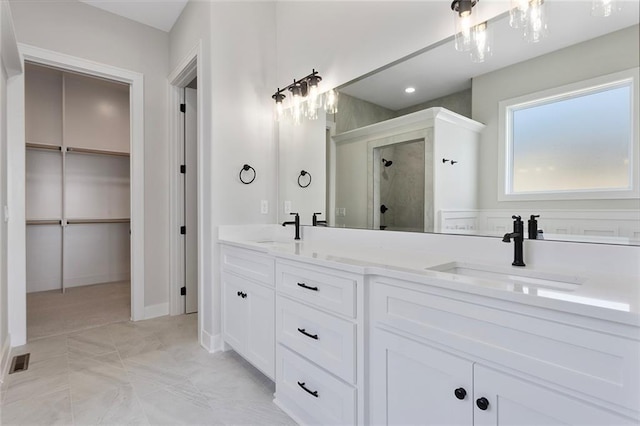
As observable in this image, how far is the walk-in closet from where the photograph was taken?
409cm

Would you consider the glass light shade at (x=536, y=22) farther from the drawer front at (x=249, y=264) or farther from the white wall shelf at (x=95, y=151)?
the white wall shelf at (x=95, y=151)

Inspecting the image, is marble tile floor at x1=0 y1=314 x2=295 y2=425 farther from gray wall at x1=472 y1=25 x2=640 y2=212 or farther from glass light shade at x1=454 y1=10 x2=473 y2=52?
glass light shade at x1=454 y1=10 x2=473 y2=52

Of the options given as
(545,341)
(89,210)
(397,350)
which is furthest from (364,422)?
(89,210)

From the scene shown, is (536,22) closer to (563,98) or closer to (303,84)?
(563,98)

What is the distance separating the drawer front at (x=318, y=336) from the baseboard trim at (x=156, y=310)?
6.81ft

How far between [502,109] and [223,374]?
2230 millimetres

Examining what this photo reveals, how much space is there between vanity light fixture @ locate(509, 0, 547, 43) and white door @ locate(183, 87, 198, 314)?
2.96 m

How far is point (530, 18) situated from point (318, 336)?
168cm

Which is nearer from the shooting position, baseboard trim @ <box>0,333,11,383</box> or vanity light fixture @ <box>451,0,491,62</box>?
vanity light fixture @ <box>451,0,491,62</box>

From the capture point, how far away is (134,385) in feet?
6.61

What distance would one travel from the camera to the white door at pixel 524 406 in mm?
799

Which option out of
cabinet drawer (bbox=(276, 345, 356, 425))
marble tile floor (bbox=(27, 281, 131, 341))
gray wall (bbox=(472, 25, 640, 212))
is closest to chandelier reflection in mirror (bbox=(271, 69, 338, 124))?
gray wall (bbox=(472, 25, 640, 212))

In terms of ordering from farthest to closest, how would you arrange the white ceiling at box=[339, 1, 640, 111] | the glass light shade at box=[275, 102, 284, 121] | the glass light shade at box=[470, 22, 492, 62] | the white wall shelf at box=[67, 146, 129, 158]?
Answer: 1. the white wall shelf at box=[67, 146, 129, 158]
2. the glass light shade at box=[275, 102, 284, 121]
3. the glass light shade at box=[470, 22, 492, 62]
4. the white ceiling at box=[339, 1, 640, 111]

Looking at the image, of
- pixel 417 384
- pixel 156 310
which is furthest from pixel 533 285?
pixel 156 310
